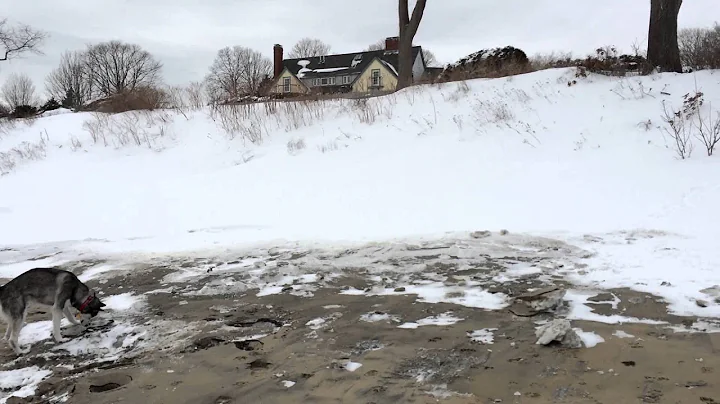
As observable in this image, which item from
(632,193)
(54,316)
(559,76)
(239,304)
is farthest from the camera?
(559,76)

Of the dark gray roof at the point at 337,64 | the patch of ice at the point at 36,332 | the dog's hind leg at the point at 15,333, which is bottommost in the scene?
the patch of ice at the point at 36,332

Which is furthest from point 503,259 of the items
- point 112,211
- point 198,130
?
point 198,130

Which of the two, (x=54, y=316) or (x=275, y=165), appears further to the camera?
(x=275, y=165)

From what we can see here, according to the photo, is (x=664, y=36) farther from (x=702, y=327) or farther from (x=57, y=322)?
(x=57, y=322)

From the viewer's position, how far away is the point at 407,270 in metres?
6.15

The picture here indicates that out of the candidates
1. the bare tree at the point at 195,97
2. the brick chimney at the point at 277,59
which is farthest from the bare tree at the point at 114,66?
the bare tree at the point at 195,97

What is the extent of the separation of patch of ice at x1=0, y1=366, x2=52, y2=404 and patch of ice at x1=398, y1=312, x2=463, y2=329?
285 centimetres

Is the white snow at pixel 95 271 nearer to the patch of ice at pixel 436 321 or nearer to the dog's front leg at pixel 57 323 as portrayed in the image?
the dog's front leg at pixel 57 323

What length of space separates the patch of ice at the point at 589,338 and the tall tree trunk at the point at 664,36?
11.0m

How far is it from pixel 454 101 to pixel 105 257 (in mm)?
9210

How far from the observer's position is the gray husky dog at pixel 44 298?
14.4 ft

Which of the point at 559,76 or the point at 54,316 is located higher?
the point at 559,76

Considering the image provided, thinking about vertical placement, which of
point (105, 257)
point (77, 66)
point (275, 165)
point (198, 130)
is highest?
point (77, 66)

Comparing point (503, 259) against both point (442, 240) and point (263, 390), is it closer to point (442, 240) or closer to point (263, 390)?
point (442, 240)
